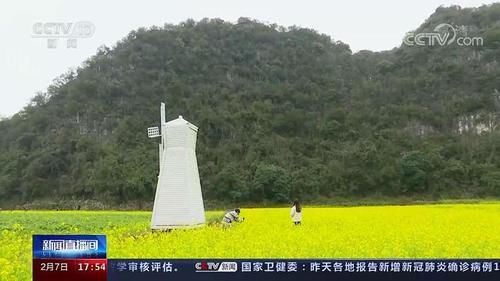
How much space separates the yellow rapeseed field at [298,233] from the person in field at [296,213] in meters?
0.04

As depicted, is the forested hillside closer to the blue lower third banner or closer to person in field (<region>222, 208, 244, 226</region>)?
person in field (<region>222, 208, 244, 226</region>)

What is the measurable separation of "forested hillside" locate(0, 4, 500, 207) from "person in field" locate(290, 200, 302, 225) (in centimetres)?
8

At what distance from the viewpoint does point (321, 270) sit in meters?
4.54

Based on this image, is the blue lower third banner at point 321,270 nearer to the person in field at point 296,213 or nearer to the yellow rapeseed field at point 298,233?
the yellow rapeseed field at point 298,233

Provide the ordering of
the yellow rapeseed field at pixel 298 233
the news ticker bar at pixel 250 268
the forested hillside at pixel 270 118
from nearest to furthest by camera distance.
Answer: the news ticker bar at pixel 250 268 < the yellow rapeseed field at pixel 298 233 < the forested hillside at pixel 270 118

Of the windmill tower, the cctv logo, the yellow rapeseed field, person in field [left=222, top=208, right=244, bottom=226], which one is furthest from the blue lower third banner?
the windmill tower

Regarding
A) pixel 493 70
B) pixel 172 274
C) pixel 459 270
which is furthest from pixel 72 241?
pixel 493 70

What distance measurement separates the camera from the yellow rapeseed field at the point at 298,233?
4934 mm

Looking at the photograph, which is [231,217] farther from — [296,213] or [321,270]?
[321,270]

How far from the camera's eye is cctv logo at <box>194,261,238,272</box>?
462 centimetres

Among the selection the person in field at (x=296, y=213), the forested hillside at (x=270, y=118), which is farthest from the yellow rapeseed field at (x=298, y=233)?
the forested hillside at (x=270, y=118)

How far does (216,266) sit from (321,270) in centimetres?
73

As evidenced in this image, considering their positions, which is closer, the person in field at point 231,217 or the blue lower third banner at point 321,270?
the blue lower third banner at point 321,270

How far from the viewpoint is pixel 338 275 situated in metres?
4.54
